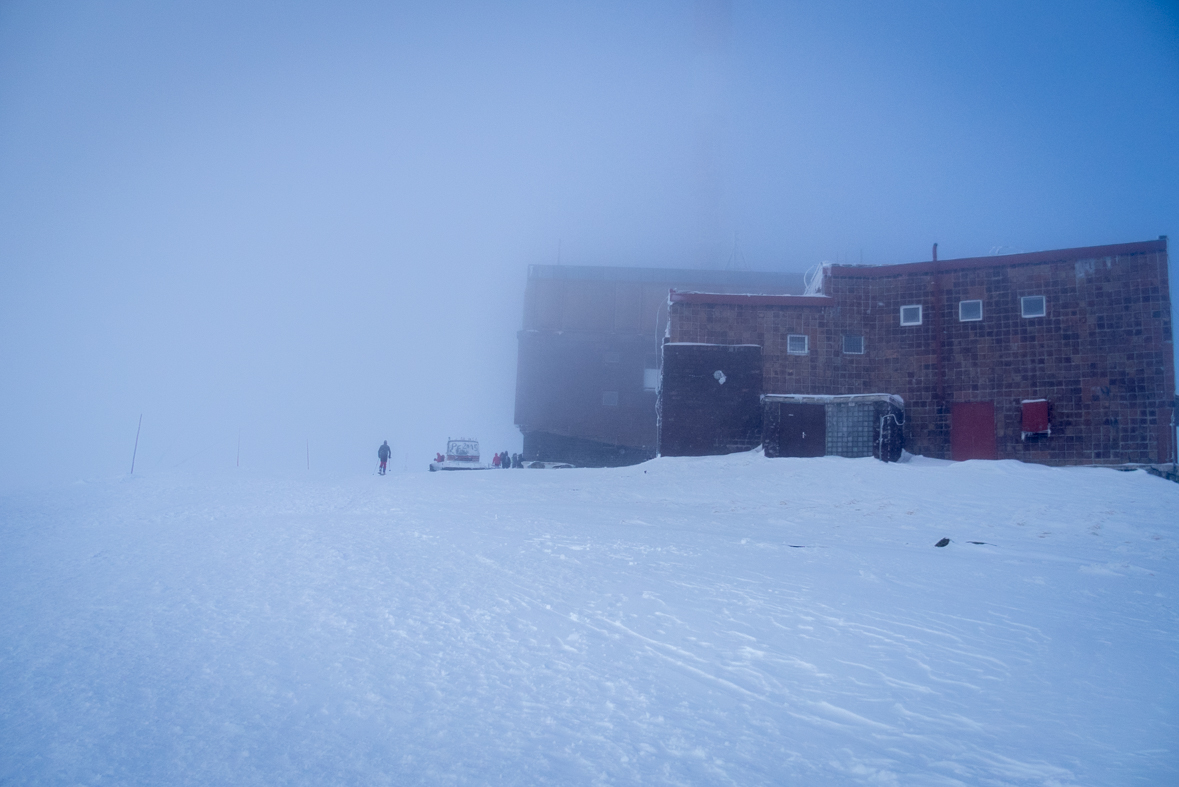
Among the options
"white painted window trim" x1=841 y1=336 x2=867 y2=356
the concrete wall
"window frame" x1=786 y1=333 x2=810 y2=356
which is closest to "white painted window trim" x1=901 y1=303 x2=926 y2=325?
"white painted window trim" x1=841 y1=336 x2=867 y2=356

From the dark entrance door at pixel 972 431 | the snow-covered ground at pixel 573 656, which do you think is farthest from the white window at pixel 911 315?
the snow-covered ground at pixel 573 656

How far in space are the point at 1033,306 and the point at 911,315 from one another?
12.1ft

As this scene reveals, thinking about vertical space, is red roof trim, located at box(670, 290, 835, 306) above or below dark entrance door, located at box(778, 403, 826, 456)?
above

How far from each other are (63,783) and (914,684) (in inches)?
181

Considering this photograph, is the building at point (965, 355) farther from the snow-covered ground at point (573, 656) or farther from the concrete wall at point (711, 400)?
the snow-covered ground at point (573, 656)

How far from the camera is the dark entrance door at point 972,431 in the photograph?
22141 millimetres

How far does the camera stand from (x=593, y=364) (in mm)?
42781

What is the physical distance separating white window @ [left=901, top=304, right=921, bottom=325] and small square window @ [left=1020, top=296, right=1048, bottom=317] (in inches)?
123

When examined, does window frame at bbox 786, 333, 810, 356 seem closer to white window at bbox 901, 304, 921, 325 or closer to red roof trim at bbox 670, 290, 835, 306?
red roof trim at bbox 670, 290, 835, 306

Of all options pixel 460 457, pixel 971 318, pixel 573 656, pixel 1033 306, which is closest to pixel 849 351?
pixel 971 318

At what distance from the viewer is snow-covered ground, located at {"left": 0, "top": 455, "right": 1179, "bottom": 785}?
3.21 m

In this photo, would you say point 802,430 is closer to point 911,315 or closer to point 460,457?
point 911,315

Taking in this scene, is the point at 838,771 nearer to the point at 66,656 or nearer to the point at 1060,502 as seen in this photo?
the point at 66,656

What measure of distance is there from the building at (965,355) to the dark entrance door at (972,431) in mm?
37
